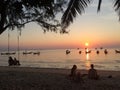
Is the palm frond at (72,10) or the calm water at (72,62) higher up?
the palm frond at (72,10)

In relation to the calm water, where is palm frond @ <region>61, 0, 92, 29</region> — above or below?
above

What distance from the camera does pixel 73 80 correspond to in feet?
51.5

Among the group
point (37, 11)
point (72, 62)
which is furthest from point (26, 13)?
point (72, 62)

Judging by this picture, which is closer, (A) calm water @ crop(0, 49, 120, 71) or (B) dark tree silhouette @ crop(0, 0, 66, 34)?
(B) dark tree silhouette @ crop(0, 0, 66, 34)

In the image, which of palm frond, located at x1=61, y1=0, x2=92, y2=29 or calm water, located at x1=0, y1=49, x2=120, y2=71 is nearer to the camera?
palm frond, located at x1=61, y1=0, x2=92, y2=29

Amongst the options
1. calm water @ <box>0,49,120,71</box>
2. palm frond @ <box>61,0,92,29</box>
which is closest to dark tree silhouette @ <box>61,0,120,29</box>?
palm frond @ <box>61,0,92,29</box>

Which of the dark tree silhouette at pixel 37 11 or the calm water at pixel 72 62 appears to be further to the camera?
the calm water at pixel 72 62

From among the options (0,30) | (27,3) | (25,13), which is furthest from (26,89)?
(25,13)

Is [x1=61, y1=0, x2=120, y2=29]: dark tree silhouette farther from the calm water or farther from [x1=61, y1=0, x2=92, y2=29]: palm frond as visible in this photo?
the calm water

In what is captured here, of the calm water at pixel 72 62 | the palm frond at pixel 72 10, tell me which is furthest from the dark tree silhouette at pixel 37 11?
the calm water at pixel 72 62

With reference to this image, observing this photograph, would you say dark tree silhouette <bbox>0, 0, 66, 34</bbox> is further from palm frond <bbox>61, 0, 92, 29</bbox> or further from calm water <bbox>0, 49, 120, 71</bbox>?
calm water <bbox>0, 49, 120, 71</bbox>

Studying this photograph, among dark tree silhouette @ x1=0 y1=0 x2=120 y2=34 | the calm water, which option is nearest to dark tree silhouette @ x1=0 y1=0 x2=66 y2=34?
dark tree silhouette @ x1=0 y1=0 x2=120 y2=34

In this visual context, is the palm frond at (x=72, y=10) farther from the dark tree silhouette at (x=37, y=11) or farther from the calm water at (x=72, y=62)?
the calm water at (x=72, y=62)

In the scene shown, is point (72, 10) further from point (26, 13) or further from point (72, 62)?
point (72, 62)
